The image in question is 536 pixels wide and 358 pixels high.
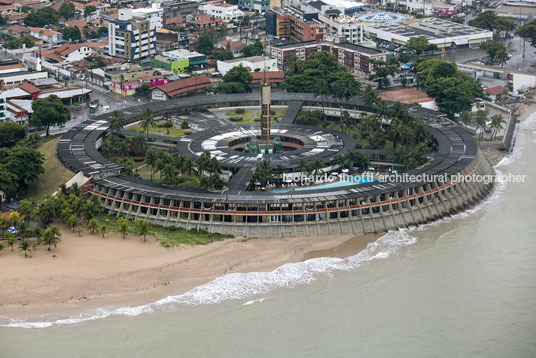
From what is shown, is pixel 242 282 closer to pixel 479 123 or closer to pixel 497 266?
pixel 497 266

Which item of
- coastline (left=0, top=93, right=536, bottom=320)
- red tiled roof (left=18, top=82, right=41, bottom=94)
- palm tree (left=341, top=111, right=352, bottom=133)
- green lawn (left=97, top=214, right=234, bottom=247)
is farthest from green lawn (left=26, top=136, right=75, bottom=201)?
palm tree (left=341, top=111, right=352, bottom=133)

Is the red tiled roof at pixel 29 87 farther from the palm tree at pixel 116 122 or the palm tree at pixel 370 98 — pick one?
the palm tree at pixel 370 98

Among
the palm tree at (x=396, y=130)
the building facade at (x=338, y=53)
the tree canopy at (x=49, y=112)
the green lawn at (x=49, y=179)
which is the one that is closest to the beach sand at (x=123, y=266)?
the green lawn at (x=49, y=179)

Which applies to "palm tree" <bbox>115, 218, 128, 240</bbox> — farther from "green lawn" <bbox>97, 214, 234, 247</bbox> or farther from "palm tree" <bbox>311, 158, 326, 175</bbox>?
"palm tree" <bbox>311, 158, 326, 175</bbox>

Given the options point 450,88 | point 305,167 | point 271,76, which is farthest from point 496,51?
point 305,167

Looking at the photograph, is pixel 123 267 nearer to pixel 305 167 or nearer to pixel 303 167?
pixel 303 167

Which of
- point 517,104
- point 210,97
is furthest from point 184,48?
point 517,104
